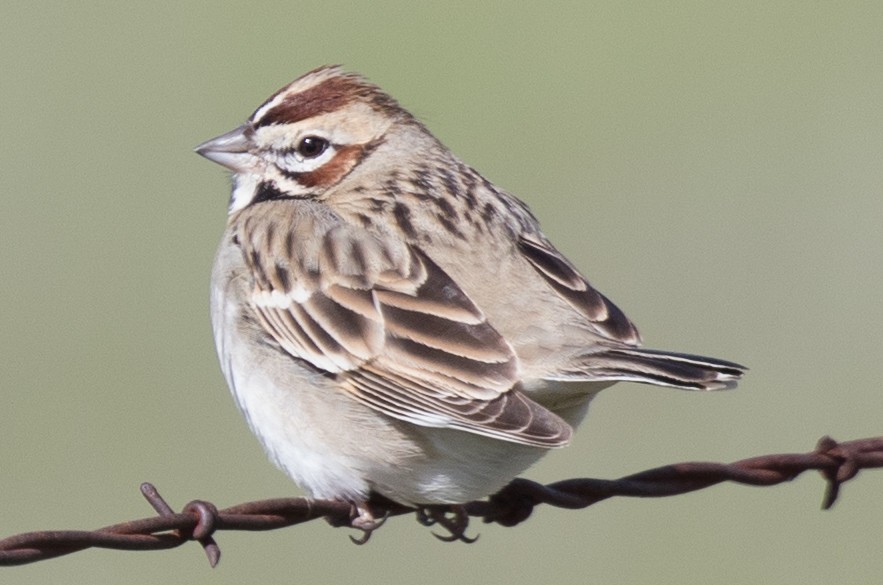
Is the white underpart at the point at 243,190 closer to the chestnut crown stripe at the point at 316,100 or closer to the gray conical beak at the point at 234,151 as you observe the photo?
the gray conical beak at the point at 234,151

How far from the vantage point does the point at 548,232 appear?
1381 centimetres

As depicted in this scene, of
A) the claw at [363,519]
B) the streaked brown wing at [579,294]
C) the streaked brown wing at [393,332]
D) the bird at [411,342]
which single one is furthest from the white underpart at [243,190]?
the claw at [363,519]

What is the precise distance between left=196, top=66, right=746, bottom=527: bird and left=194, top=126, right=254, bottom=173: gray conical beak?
0.85ft

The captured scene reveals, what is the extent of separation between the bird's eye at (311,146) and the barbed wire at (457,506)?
1.57m

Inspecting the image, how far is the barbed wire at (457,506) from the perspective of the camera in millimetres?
4660

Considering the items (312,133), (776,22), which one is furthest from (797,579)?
(776,22)

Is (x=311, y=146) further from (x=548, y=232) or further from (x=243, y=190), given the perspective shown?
(x=548, y=232)

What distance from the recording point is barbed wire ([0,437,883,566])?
4.66 meters

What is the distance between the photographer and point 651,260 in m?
13.7

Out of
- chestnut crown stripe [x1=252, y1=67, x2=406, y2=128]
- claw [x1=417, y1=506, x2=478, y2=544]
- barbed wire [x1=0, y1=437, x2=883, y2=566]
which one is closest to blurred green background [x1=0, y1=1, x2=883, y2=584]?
chestnut crown stripe [x1=252, y1=67, x2=406, y2=128]

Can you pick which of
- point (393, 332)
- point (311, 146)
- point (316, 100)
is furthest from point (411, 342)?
point (316, 100)

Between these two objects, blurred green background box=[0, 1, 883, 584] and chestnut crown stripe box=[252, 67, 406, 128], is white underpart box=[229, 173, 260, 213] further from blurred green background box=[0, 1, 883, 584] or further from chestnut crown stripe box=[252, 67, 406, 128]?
blurred green background box=[0, 1, 883, 584]

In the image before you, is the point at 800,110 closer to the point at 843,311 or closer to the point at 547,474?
the point at 843,311

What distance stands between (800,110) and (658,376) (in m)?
11.3
